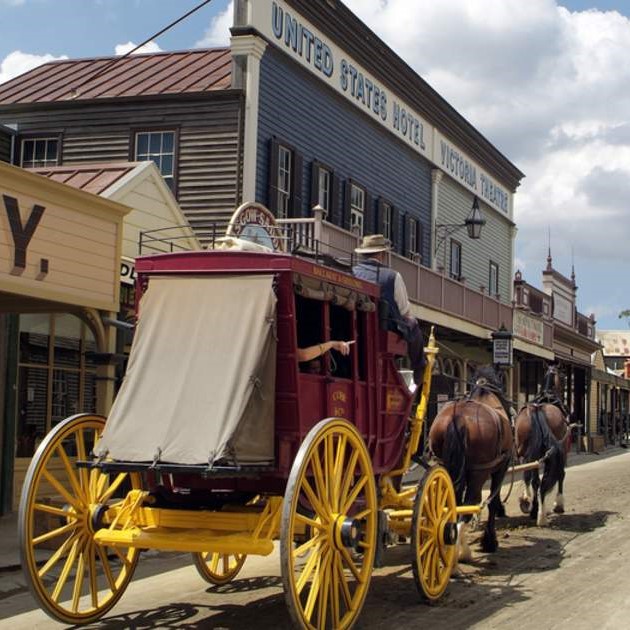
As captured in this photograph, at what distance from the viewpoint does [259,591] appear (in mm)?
8086

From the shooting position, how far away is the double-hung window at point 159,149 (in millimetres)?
17672

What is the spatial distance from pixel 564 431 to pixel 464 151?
15.0 meters

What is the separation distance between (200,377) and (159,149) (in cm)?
1216

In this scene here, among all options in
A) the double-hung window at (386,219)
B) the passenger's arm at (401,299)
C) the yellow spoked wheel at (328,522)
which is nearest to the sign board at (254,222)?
the passenger's arm at (401,299)

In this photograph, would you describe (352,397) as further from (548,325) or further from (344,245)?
(548,325)

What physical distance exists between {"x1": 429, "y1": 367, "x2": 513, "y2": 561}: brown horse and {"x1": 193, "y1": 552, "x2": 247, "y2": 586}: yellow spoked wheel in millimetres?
2293

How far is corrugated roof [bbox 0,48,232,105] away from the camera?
18.0m

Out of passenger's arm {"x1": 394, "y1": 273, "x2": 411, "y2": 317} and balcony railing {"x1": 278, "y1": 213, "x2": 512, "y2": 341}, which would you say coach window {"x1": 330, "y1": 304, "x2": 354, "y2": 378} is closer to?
passenger's arm {"x1": 394, "y1": 273, "x2": 411, "y2": 317}

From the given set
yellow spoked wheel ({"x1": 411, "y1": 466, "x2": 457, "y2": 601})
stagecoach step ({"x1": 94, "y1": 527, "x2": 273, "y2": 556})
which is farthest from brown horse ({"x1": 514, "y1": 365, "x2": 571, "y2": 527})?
stagecoach step ({"x1": 94, "y1": 527, "x2": 273, "y2": 556})

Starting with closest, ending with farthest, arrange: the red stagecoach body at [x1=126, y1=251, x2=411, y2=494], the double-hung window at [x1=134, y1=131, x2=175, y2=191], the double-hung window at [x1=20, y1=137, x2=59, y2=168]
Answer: the red stagecoach body at [x1=126, y1=251, x2=411, y2=494]
the double-hung window at [x1=134, y1=131, x2=175, y2=191]
the double-hung window at [x1=20, y1=137, x2=59, y2=168]

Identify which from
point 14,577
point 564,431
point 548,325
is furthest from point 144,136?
point 548,325

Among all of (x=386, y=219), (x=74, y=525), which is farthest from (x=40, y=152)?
(x=74, y=525)

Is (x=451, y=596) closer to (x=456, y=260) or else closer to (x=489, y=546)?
(x=489, y=546)

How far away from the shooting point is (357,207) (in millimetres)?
21141
